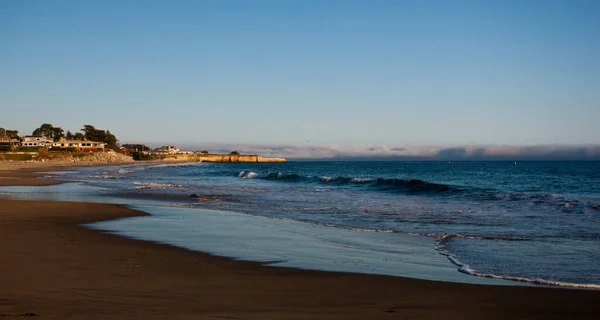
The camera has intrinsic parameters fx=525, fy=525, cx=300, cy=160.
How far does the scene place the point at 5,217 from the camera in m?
16.1

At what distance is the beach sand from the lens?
6.21 meters

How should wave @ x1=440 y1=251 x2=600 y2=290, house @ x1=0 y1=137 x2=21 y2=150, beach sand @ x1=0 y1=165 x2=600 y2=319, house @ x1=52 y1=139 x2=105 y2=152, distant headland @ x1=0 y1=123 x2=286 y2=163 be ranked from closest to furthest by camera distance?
beach sand @ x1=0 y1=165 x2=600 y2=319, wave @ x1=440 y1=251 x2=600 y2=290, distant headland @ x1=0 y1=123 x2=286 y2=163, house @ x1=0 y1=137 x2=21 y2=150, house @ x1=52 y1=139 x2=105 y2=152

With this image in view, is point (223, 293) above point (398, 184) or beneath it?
beneath

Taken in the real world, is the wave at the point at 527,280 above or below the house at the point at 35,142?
below

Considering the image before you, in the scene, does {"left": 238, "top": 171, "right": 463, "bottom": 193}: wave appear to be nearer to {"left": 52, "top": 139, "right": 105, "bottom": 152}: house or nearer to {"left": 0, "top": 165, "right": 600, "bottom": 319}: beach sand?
{"left": 0, "top": 165, "right": 600, "bottom": 319}: beach sand

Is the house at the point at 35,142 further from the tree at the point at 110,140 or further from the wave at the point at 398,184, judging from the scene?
the wave at the point at 398,184

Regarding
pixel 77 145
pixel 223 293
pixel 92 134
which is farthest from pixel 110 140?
pixel 223 293

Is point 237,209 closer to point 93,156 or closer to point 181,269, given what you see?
point 181,269

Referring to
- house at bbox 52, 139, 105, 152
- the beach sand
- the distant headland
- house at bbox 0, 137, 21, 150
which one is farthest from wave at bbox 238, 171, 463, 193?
house at bbox 52, 139, 105, 152

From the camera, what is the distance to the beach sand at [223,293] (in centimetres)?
621

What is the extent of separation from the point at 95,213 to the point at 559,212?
17.1m

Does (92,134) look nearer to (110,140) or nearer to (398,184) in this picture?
(110,140)

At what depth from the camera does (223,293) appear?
7.13 m

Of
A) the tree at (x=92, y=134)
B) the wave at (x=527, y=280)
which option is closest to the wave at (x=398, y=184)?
the wave at (x=527, y=280)
